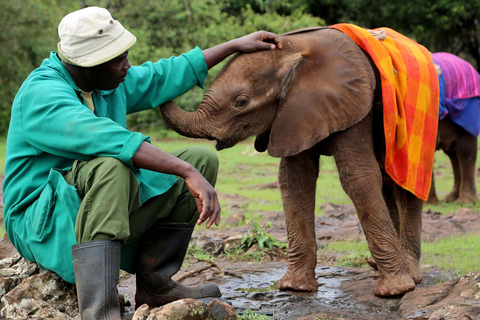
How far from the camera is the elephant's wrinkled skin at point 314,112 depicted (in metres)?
4.31

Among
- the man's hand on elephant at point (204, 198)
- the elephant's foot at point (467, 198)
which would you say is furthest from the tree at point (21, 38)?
the man's hand on elephant at point (204, 198)

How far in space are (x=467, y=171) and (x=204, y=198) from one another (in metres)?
7.27

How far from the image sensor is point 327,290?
4.63 meters

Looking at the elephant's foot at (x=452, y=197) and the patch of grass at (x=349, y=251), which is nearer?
the patch of grass at (x=349, y=251)

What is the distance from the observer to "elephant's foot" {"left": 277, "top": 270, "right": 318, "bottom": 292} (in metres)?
4.57

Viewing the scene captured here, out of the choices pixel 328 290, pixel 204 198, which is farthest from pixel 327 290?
pixel 204 198

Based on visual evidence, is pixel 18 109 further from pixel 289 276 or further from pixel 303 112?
pixel 289 276

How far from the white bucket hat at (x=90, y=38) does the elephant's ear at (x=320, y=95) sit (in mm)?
1246

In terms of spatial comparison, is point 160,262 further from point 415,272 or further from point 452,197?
point 452,197

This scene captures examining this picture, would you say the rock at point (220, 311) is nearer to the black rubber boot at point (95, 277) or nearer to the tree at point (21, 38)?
the black rubber boot at point (95, 277)

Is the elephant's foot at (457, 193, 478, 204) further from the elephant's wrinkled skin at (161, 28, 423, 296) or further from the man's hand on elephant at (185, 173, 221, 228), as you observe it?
the man's hand on elephant at (185, 173, 221, 228)

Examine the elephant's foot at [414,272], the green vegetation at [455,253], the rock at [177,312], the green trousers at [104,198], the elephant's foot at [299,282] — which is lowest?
the green vegetation at [455,253]

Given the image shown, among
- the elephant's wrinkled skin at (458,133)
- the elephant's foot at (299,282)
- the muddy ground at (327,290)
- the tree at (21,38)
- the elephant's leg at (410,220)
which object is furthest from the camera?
the tree at (21,38)

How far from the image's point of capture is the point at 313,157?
4770 mm
